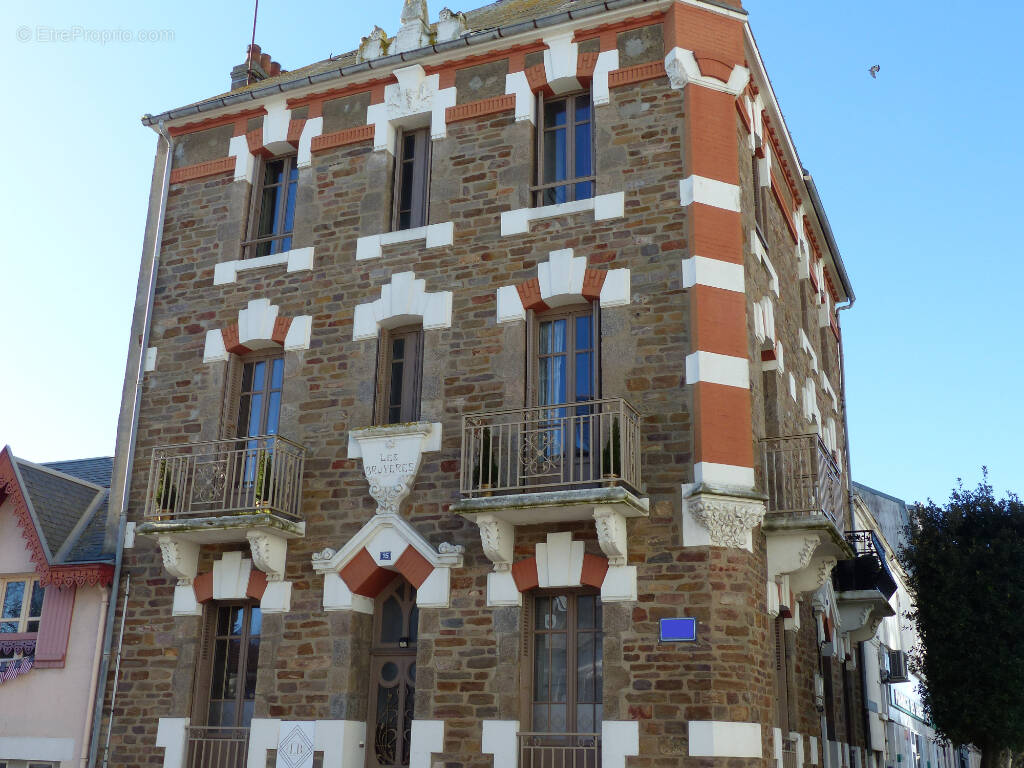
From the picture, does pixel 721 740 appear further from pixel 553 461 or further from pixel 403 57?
pixel 403 57


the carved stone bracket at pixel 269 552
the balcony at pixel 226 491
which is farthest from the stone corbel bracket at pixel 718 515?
the carved stone bracket at pixel 269 552

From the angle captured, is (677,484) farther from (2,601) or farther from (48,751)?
(2,601)

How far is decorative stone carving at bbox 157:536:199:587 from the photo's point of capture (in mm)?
13273

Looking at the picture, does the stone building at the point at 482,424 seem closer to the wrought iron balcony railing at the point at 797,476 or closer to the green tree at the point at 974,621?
the wrought iron balcony railing at the point at 797,476

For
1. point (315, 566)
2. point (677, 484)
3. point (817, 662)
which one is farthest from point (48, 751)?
point (817, 662)

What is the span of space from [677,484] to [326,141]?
7.00 metres

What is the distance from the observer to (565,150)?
1371 cm

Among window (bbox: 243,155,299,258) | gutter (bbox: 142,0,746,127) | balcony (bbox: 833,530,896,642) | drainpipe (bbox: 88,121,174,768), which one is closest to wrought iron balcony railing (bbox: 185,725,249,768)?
drainpipe (bbox: 88,121,174,768)

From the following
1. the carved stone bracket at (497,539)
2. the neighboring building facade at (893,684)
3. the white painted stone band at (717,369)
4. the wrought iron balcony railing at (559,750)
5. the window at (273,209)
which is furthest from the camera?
the neighboring building facade at (893,684)

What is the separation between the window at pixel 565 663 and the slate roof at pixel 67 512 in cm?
595

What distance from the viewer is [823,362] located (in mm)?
19688

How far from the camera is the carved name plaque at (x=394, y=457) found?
499 inches

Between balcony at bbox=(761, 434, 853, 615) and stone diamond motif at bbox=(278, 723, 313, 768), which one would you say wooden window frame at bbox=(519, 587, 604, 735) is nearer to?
balcony at bbox=(761, 434, 853, 615)

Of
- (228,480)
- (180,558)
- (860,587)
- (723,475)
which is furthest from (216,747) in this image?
(860,587)
